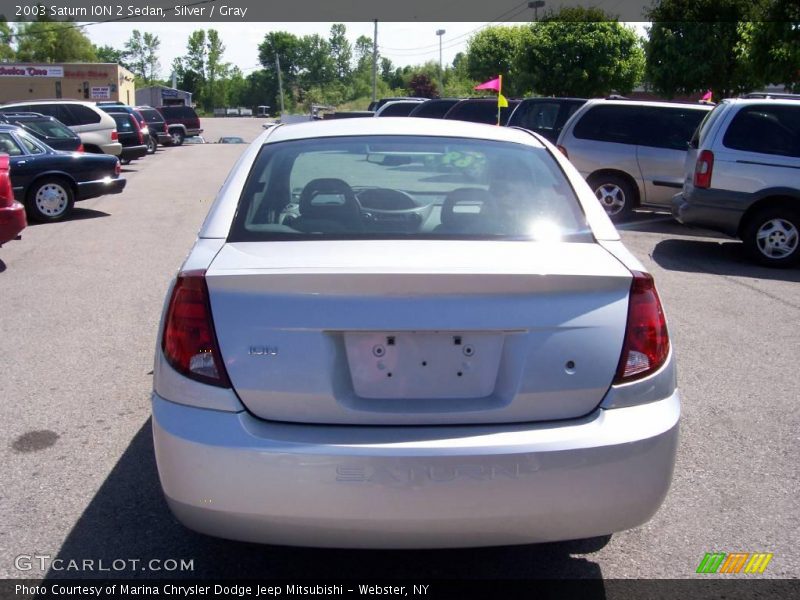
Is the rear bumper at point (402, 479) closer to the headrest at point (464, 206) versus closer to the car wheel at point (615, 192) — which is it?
the headrest at point (464, 206)

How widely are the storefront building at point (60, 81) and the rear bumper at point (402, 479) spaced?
63093mm

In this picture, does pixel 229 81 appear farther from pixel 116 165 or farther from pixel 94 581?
pixel 94 581

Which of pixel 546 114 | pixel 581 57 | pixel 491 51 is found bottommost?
pixel 546 114

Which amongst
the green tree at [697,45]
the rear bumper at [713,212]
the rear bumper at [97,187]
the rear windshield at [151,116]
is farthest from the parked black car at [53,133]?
the rear windshield at [151,116]

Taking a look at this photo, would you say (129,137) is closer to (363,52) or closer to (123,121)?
(123,121)

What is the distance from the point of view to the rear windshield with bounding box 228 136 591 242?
3354mm

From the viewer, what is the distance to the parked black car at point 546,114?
637 inches

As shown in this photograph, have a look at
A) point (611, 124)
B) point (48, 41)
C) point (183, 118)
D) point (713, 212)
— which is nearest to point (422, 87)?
point (183, 118)

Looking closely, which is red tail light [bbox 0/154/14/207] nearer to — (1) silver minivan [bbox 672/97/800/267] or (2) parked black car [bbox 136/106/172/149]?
(1) silver minivan [bbox 672/97/800/267]

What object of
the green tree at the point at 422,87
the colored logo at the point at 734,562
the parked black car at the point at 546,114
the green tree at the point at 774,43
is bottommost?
the colored logo at the point at 734,562

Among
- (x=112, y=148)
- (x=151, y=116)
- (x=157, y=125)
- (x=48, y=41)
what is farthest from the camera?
(x=48, y=41)

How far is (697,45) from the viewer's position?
1037 inches

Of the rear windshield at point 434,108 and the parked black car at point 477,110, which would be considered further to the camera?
the rear windshield at point 434,108

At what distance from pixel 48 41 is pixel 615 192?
83286 millimetres
